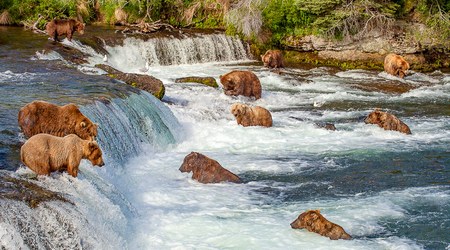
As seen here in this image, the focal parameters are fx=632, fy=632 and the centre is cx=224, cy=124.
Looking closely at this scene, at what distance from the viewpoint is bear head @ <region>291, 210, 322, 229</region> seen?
7977mm

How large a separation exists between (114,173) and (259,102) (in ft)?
24.1

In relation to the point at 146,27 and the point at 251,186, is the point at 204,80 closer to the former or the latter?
the point at 251,186

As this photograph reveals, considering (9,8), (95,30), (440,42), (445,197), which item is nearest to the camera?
(445,197)

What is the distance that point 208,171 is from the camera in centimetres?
1034

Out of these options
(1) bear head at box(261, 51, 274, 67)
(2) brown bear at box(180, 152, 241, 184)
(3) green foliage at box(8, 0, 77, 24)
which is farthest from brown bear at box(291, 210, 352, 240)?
(3) green foliage at box(8, 0, 77, 24)

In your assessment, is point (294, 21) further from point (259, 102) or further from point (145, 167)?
point (145, 167)

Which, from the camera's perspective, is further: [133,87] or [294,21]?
[294,21]

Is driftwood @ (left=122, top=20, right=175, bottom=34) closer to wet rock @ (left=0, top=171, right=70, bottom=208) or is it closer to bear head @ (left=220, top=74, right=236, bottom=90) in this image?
bear head @ (left=220, top=74, right=236, bottom=90)

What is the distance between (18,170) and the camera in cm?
758

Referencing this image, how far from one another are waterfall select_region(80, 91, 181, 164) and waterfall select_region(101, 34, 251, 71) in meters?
8.54


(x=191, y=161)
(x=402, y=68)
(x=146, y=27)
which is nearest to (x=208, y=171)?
(x=191, y=161)

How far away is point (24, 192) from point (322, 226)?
142 inches

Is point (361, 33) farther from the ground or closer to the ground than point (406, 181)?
farther from the ground

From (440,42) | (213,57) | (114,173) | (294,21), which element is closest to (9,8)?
(213,57)
